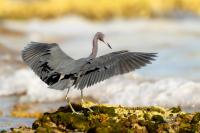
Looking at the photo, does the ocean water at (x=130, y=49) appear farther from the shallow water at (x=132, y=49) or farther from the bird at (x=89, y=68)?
the bird at (x=89, y=68)

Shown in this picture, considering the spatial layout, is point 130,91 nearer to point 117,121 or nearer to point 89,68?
point 89,68

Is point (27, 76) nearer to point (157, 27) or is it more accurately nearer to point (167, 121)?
point (167, 121)

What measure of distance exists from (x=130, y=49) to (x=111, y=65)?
74.8ft

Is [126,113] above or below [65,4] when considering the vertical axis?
below

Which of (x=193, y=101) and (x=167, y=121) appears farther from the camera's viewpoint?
(x=193, y=101)

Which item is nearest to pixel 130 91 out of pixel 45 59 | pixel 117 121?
pixel 45 59

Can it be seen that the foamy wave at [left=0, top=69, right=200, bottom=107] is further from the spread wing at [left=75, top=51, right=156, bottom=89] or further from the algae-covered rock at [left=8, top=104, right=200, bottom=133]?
the spread wing at [left=75, top=51, right=156, bottom=89]

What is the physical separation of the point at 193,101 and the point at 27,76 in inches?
245

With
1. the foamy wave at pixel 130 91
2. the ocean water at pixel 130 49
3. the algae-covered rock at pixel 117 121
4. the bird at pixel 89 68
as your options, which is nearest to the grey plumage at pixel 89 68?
the bird at pixel 89 68

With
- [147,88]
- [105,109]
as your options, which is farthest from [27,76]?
[105,109]

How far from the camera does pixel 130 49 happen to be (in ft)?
115

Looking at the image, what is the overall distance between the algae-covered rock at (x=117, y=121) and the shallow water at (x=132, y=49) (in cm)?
625

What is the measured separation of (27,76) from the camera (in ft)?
78.1

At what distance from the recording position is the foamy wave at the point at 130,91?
65.5ft
